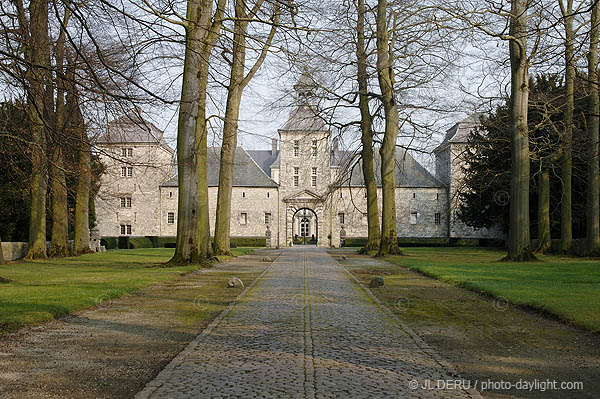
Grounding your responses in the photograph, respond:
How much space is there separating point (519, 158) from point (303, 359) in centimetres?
1708

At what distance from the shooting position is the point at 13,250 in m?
23.7

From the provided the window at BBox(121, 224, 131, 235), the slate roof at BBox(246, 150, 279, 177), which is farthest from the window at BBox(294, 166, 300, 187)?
the window at BBox(121, 224, 131, 235)

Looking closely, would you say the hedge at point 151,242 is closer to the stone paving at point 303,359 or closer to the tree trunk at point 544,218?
the tree trunk at point 544,218

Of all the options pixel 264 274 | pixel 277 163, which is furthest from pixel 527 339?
pixel 277 163

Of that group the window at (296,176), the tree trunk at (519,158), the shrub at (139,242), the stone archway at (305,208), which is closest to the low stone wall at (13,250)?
the tree trunk at (519,158)

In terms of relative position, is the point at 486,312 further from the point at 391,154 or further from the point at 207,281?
the point at 391,154

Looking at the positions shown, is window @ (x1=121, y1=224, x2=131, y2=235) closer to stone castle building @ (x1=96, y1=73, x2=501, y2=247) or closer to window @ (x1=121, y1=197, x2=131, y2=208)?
stone castle building @ (x1=96, y1=73, x2=501, y2=247)

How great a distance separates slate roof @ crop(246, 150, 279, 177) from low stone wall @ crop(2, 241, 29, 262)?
47841mm

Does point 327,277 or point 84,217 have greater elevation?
point 84,217

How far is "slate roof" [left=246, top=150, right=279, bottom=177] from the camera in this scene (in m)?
72.4

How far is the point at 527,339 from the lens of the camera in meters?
6.93

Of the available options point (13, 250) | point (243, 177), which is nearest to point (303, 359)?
point (13, 250)

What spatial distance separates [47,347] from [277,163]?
208 ft

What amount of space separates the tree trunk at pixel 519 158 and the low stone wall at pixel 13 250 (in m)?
19.2
